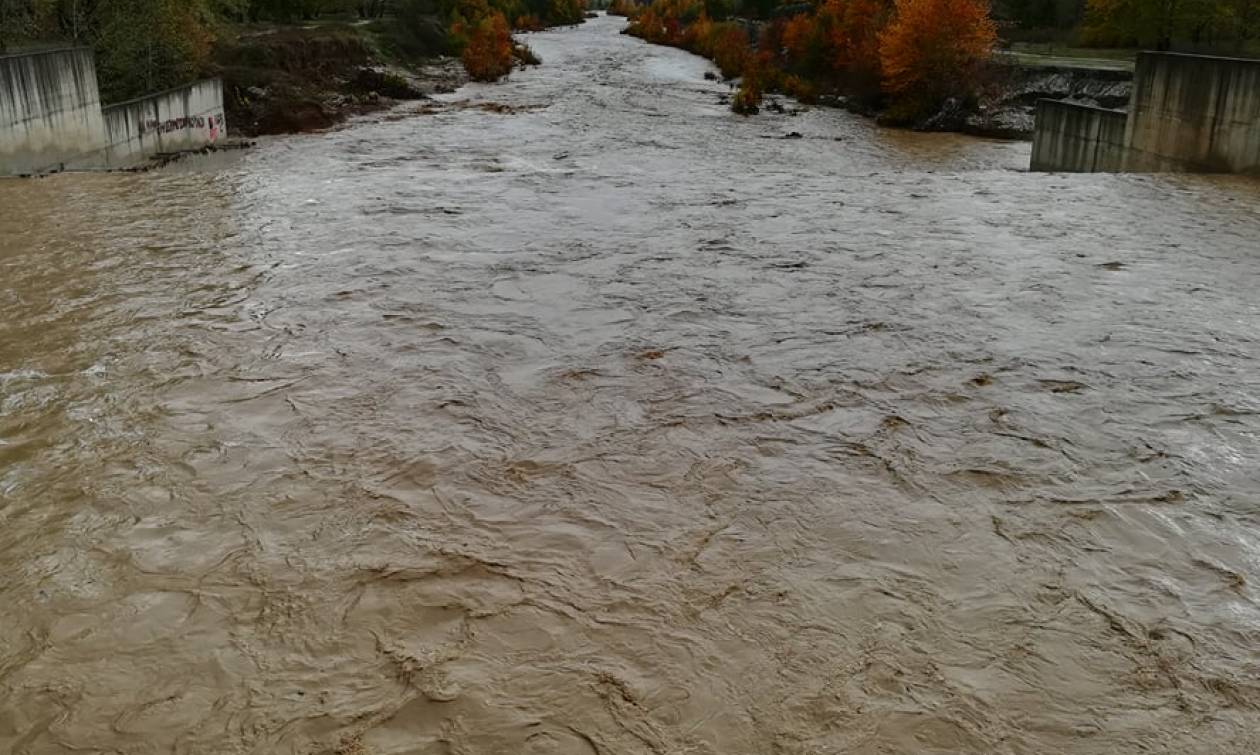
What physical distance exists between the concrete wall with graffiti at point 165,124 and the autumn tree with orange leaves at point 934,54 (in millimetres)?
21395

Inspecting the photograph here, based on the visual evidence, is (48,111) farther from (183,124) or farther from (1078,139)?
(1078,139)

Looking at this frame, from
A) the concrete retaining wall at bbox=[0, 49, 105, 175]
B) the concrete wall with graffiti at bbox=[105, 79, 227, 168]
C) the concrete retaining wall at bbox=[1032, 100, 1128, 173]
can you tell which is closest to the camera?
the concrete retaining wall at bbox=[0, 49, 105, 175]

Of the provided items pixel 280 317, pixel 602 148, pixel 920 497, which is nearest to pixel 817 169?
pixel 602 148

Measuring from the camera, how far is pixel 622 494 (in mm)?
6348

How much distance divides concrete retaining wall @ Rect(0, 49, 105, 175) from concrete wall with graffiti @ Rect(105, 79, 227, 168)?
74 cm

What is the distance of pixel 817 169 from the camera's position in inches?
888

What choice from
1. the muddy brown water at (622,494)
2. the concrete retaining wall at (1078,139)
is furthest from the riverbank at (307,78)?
the concrete retaining wall at (1078,139)

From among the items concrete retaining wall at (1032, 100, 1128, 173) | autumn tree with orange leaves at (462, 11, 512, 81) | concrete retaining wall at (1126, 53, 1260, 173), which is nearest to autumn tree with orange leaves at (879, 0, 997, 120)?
concrete retaining wall at (1032, 100, 1128, 173)

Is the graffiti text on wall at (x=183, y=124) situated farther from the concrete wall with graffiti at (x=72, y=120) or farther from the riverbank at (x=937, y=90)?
the riverbank at (x=937, y=90)

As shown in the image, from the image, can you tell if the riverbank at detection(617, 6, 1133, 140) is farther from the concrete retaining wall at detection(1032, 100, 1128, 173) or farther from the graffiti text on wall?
the graffiti text on wall

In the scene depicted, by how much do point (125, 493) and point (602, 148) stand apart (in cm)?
1881

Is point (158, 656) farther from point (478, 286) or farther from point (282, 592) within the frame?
point (478, 286)

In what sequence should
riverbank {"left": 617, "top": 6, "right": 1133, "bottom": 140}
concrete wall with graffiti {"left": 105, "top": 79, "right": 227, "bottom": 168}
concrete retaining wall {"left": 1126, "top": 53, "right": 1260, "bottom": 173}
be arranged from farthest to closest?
riverbank {"left": 617, "top": 6, "right": 1133, "bottom": 140}, concrete wall with graffiti {"left": 105, "top": 79, "right": 227, "bottom": 168}, concrete retaining wall {"left": 1126, "top": 53, "right": 1260, "bottom": 173}

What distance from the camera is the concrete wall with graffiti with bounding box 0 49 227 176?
16.1 m
